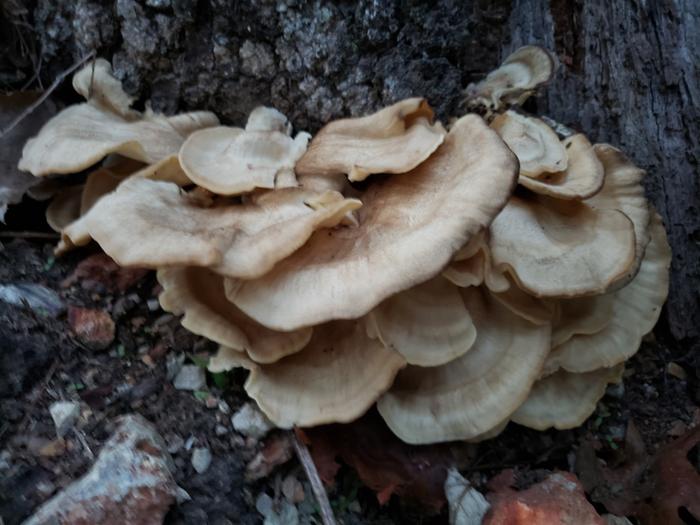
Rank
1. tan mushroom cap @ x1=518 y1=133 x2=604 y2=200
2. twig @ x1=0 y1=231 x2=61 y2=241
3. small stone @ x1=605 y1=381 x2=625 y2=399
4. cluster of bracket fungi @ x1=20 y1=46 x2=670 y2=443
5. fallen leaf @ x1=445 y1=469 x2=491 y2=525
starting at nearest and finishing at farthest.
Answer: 1. cluster of bracket fungi @ x1=20 y1=46 x2=670 y2=443
2. tan mushroom cap @ x1=518 y1=133 x2=604 y2=200
3. fallen leaf @ x1=445 y1=469 x2=491 y2=525
4. twig @ x1=0 y1=231 x2=61 y2=241
5. small stone @ x1=605 y1=381 x2=625 y2=399

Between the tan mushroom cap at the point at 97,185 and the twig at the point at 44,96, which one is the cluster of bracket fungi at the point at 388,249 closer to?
the tan mushroom cap at the point at 97,185

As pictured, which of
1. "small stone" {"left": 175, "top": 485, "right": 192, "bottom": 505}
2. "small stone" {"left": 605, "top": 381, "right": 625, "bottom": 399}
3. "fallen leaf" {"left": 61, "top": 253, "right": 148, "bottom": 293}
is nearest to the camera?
"small stone" {"left": 175, "top": 485, "right": 192, "bottom": 505}

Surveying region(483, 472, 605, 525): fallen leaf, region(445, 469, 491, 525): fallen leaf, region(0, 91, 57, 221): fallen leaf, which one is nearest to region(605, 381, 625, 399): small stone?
region(483, 472, 605, 525): fallen leaf

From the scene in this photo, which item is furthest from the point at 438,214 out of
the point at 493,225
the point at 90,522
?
the point at 90,522

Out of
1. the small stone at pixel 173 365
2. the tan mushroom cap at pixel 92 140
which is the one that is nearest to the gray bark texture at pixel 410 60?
the tan mushroom cap at pixel 92 140

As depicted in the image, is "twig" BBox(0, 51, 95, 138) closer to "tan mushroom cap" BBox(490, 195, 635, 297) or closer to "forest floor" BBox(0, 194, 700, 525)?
"forest floor" BBox(0, 194, 700, 525)

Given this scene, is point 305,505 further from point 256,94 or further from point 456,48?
point 456,48
